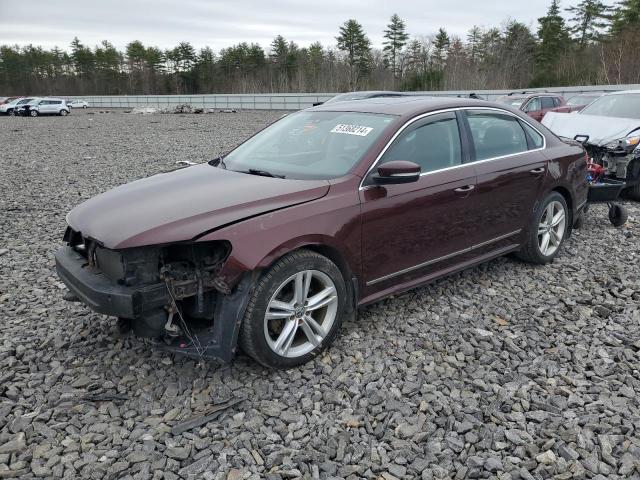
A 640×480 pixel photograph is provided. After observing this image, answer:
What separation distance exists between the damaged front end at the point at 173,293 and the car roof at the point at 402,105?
6.21 ft

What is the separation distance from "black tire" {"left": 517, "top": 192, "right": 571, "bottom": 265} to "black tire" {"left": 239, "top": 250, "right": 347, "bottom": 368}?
8.05 ft

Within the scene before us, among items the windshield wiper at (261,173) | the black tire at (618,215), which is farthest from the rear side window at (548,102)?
the windshield wiper at (261,173)

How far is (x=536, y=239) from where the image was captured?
196 inches

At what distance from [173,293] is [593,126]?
7630 millimetres

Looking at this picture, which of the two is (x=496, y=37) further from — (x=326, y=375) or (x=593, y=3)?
(x=326, y=375)

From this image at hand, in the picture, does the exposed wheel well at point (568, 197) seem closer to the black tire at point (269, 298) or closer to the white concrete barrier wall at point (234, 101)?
the black tire at point (269, 298)

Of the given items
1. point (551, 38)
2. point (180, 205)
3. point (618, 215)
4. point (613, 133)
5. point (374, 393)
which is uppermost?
point (551, 38)

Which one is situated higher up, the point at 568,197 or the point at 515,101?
the point at 515,101

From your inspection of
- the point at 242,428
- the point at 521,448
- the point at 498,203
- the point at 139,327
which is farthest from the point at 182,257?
the point at 498,203

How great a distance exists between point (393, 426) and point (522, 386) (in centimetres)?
93

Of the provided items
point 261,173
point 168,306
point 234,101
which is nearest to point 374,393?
point 168,306

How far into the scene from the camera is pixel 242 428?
9.31ft

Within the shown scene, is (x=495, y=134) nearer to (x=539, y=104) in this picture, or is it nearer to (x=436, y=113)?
(x=436, y=113)

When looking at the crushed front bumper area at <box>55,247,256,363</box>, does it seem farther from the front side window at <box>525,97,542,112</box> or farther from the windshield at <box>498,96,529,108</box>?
the front side window at <box>525,97,542,112</box>
